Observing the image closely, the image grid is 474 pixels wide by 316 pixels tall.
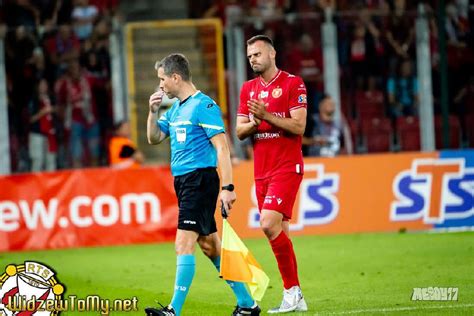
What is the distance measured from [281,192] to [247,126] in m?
0.67

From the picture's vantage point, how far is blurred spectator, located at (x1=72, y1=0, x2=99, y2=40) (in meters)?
22.6

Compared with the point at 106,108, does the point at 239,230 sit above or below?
below

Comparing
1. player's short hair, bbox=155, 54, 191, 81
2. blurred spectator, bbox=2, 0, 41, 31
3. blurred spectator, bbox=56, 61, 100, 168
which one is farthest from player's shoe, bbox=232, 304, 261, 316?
blurred spectator, bbox=2, 0, 41, 31

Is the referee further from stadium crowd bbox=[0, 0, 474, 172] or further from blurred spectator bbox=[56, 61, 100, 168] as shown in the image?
blurred spectator bbox=[56, 61, 100, 168]

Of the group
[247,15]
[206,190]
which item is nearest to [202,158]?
[206,190]

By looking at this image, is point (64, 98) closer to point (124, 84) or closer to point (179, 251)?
point (124, 84)

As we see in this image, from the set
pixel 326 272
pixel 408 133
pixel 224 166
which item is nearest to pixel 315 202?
pixel 408 133

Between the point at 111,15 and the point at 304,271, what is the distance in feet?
35.4

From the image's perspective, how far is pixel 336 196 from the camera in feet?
63.2

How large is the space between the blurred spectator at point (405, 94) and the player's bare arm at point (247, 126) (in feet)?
36.1

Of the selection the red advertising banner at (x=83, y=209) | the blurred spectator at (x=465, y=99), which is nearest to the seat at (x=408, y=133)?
the blurred spectator at (x=465, y=99)

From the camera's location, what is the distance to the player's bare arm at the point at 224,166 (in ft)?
32.6

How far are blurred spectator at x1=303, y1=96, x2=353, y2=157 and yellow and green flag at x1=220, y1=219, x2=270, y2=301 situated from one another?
34.7ft

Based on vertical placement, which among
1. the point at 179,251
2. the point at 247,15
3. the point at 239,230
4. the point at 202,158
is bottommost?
the point at 239,230
